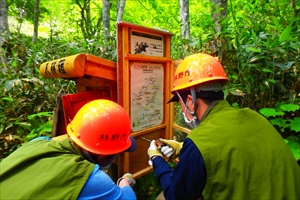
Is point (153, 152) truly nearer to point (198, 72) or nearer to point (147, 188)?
point (198, 72)

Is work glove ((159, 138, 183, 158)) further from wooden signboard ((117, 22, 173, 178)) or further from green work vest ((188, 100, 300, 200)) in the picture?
green work vest ((188, 100, 300, 200))

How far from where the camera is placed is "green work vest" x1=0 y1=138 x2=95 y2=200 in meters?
1.03

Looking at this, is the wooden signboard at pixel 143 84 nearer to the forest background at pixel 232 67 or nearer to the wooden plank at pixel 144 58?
the wooden plank at pixel 144 58

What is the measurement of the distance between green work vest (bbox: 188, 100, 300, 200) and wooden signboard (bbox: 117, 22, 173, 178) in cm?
119

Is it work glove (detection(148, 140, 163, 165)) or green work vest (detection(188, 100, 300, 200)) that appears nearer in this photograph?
green work vest (detection(188, 100, 300, 200))

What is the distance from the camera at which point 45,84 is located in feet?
12.4

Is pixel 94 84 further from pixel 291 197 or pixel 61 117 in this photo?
pixel 291 197

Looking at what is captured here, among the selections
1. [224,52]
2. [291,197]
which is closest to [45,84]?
[224,52]

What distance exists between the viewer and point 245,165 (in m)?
1.12

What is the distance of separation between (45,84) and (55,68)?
2105 millimetres

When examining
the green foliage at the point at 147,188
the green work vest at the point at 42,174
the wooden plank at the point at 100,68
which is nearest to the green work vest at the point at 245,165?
the green work vest at the point at 42,174

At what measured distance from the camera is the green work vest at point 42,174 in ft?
3.39

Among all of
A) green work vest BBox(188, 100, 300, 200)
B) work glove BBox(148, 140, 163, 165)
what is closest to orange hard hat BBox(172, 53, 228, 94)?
green work vest BBox(188, 100, 300, 200)

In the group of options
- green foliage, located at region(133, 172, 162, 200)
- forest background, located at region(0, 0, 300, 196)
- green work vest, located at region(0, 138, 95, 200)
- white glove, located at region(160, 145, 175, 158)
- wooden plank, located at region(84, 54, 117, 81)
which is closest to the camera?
green work vest, located at region(0, 138, 95, 200)
